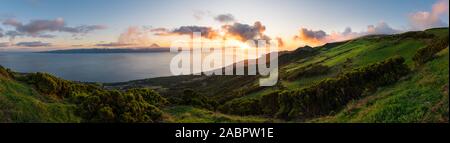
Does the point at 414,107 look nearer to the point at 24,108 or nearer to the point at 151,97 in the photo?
the point at 24,108

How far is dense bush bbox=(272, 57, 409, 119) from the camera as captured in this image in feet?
109

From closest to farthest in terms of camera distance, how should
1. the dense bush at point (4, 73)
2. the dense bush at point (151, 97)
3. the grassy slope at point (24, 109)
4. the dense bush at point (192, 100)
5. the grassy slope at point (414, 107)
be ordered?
the grassy slope at point (414, 107)
the grassy slope at point (24, 109)
the dense bush at point (4, 73)
the dense bush at point (151, 97)
the dense bush at point (192, 100)

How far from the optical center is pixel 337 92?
115 feet

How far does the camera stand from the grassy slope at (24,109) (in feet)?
68.1

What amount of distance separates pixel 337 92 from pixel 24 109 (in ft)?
78.1

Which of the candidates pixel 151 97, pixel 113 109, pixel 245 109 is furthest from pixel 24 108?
pixel 245 109

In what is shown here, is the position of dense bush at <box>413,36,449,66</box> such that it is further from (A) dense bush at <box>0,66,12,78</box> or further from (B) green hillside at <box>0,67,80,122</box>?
(A) dense bush at <box>0,66,12,78</box>

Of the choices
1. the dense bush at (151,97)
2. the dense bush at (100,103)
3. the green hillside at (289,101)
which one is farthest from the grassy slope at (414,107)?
the dense bush at (151,97)

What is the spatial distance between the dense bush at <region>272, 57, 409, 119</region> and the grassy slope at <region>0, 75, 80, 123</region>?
16.6 metres

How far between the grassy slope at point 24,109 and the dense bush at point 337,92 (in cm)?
1663

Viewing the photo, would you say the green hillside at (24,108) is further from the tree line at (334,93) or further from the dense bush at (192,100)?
the tree line at (334,93)

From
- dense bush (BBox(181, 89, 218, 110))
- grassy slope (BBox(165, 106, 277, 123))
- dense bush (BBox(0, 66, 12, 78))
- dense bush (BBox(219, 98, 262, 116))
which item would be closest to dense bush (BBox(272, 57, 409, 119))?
dense bush (BBox(219, 98, 262, 116))
